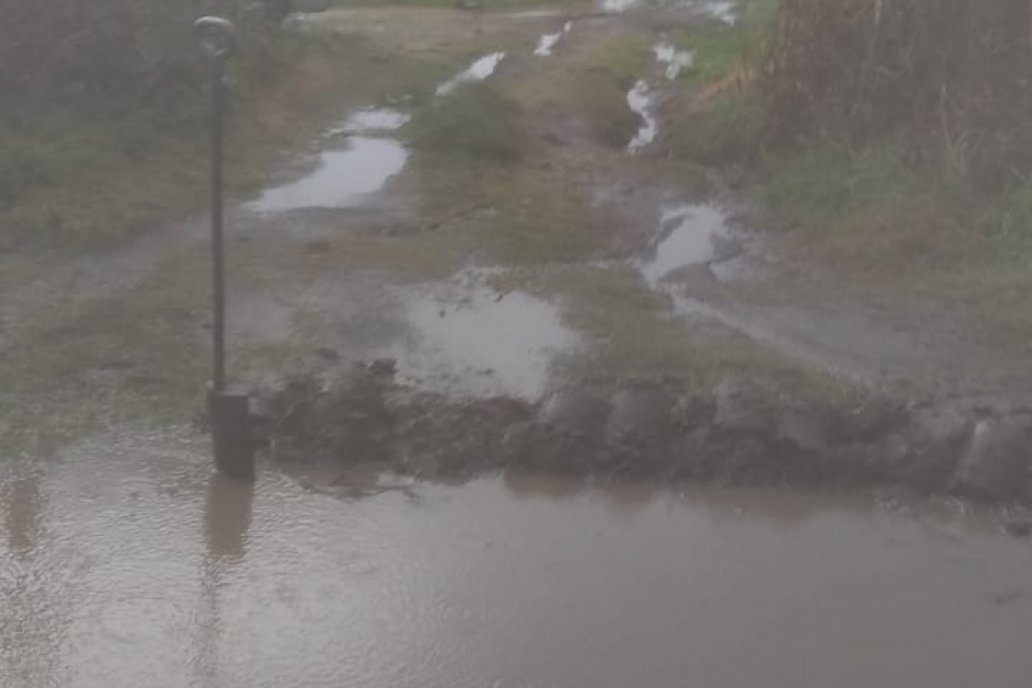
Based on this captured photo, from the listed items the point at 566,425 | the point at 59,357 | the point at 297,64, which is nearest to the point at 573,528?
the point at 566,425

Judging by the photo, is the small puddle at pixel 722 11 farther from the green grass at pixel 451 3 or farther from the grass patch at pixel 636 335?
the grass patch at pixel 636 335

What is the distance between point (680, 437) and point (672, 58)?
13.3 m

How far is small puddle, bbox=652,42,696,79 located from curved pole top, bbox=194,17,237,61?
39.4ft

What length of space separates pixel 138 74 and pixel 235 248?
380 centimetres

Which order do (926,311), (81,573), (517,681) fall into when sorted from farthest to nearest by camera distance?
(926,311), (81,573), (517,681)

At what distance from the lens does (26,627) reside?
5234 millimetres

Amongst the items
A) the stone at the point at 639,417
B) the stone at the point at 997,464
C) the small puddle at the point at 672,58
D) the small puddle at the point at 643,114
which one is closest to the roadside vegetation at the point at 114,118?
the small puddle at the point at 643,114

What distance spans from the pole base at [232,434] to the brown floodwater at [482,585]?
11 cm

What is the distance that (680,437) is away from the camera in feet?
21.3

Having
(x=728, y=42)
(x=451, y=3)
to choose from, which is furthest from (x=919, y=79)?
(x=451, y=3)

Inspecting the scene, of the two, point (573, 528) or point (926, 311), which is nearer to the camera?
point (573, 528)

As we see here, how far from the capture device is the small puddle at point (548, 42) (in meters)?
20.0

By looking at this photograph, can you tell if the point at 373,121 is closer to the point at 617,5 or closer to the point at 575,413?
the point at 575,413

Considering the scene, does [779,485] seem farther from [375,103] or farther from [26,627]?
[375,103]
